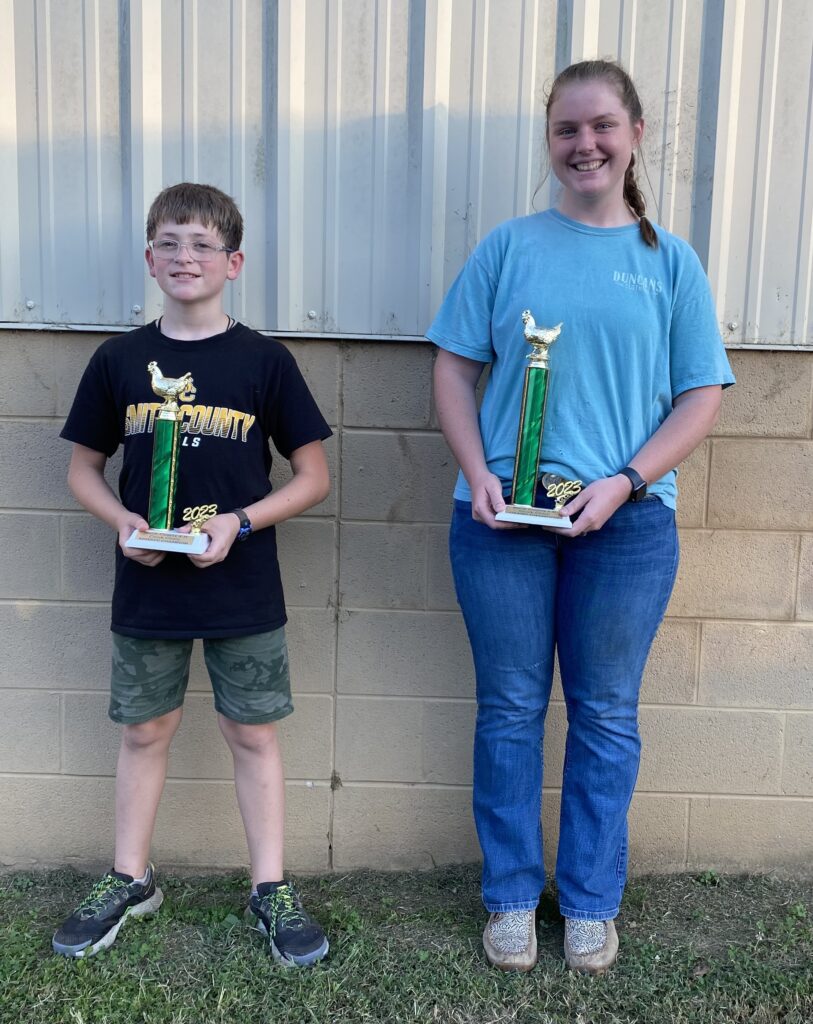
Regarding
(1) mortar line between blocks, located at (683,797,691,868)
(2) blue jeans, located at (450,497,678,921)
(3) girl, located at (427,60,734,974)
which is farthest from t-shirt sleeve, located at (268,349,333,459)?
(1) mortar line between blocks, located at (683,797,691,868)

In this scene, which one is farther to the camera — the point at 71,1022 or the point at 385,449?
the point at 385,449

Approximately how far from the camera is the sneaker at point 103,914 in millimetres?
2363

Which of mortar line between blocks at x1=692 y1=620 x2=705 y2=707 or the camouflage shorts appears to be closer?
the camouflage shorts

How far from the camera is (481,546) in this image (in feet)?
7.43

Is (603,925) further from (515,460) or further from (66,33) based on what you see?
(66,33)

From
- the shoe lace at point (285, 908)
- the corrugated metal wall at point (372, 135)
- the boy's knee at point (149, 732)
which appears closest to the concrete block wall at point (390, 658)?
the corrugated metal wall at point (372, 135)

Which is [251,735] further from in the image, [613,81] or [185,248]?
[613,81]

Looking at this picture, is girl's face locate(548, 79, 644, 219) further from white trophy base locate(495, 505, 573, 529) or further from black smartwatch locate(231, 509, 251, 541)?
black smartwatch locate(231, 509, 251, 541)

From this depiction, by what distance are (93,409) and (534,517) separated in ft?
3.71

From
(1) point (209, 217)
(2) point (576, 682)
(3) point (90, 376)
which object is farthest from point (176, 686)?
(1) point (209, 217)

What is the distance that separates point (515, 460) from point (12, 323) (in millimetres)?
1538

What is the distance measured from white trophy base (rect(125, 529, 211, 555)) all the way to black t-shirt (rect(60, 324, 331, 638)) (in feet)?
0.37

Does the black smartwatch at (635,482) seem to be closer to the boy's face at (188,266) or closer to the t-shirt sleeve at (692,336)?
the t-shirt sleeve at (692,336)

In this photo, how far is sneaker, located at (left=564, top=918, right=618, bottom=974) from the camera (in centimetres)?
232
